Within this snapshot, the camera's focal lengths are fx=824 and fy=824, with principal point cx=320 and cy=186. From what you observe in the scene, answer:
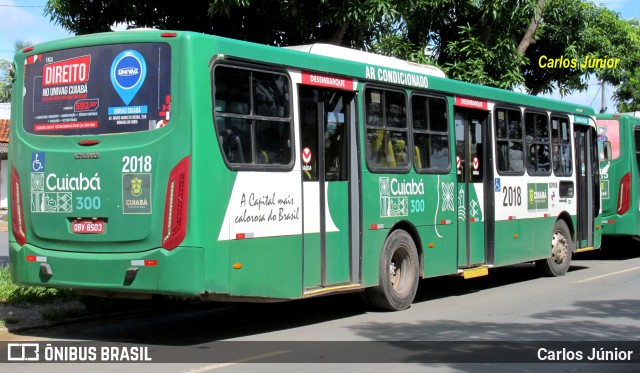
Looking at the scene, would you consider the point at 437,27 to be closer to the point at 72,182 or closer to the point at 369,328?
the point at 369,328

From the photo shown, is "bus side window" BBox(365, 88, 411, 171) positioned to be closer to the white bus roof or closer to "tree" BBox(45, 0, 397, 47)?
the white bus roof

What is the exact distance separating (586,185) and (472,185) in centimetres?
459

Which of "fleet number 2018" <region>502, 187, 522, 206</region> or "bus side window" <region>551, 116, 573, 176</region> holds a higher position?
"bus side window" <region>551, 116, 573, 176</region>

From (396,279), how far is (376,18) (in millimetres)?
4064

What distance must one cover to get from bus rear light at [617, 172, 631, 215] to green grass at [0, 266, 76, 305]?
12762 millimetres

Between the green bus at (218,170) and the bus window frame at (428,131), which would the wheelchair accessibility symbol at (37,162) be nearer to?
the green bus at (218,170)

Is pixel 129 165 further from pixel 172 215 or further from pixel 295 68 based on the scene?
pixel 295 68

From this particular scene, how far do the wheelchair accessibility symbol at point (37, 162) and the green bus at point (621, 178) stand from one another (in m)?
13.5

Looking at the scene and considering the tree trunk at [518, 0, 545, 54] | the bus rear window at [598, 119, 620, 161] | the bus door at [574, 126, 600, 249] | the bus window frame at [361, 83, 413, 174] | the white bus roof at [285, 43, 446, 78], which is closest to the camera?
the white bus roof at [285, 43, 446, 78]

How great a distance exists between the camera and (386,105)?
1100cm

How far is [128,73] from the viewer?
845 cm

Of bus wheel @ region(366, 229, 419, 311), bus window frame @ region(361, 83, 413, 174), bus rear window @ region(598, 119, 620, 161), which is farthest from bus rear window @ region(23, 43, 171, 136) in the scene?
bus rear window @ region(598, 119, 620, 161)

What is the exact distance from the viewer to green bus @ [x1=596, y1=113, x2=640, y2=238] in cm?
1880

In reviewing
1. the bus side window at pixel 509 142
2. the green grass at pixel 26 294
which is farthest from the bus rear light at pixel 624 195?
the green grass at pixel 26 294
